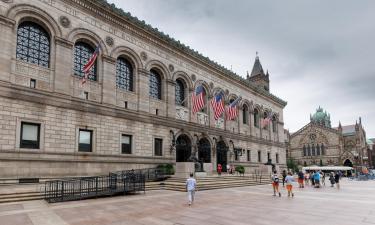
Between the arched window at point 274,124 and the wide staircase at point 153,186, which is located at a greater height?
the arched window at point 274,124

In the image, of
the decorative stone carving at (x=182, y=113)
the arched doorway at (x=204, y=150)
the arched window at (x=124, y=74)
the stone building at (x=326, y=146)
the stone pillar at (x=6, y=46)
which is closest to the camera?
the stone pillar at (x=6, y=46)

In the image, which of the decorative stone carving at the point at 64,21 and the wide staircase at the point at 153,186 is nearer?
the wide staircase at the point at 153,186

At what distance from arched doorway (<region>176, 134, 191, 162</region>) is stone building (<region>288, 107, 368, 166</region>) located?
71040mm

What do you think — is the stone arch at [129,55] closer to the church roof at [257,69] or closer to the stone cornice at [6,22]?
the stone cornice at [6,22]

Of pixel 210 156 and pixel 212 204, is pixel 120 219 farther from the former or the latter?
pixel 210 156

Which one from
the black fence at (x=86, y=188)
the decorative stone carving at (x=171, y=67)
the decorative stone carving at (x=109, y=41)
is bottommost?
the black fence at (x=86, y=188)

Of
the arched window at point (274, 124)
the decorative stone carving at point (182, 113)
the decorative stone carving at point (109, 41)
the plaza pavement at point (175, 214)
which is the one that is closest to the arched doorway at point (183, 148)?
the decorative stone carving at point (182, 113)

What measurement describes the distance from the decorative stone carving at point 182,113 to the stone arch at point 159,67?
3.61m

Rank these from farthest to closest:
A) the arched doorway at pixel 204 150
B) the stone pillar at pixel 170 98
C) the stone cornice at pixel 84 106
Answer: the arched doorway at pixel 204 150 → the stone pillar at pixel 170 98 → the stone cornice at pixel 84 106

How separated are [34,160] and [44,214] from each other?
8622 millimetres

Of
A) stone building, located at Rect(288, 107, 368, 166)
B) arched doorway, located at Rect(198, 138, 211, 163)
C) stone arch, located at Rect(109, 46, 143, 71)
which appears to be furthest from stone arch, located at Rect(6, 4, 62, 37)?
stone building, located at Rect(288, 107, 368, 166)

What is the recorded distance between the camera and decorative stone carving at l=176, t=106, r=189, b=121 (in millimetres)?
30969

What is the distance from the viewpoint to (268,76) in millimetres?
57969

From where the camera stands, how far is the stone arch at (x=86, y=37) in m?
22.0
